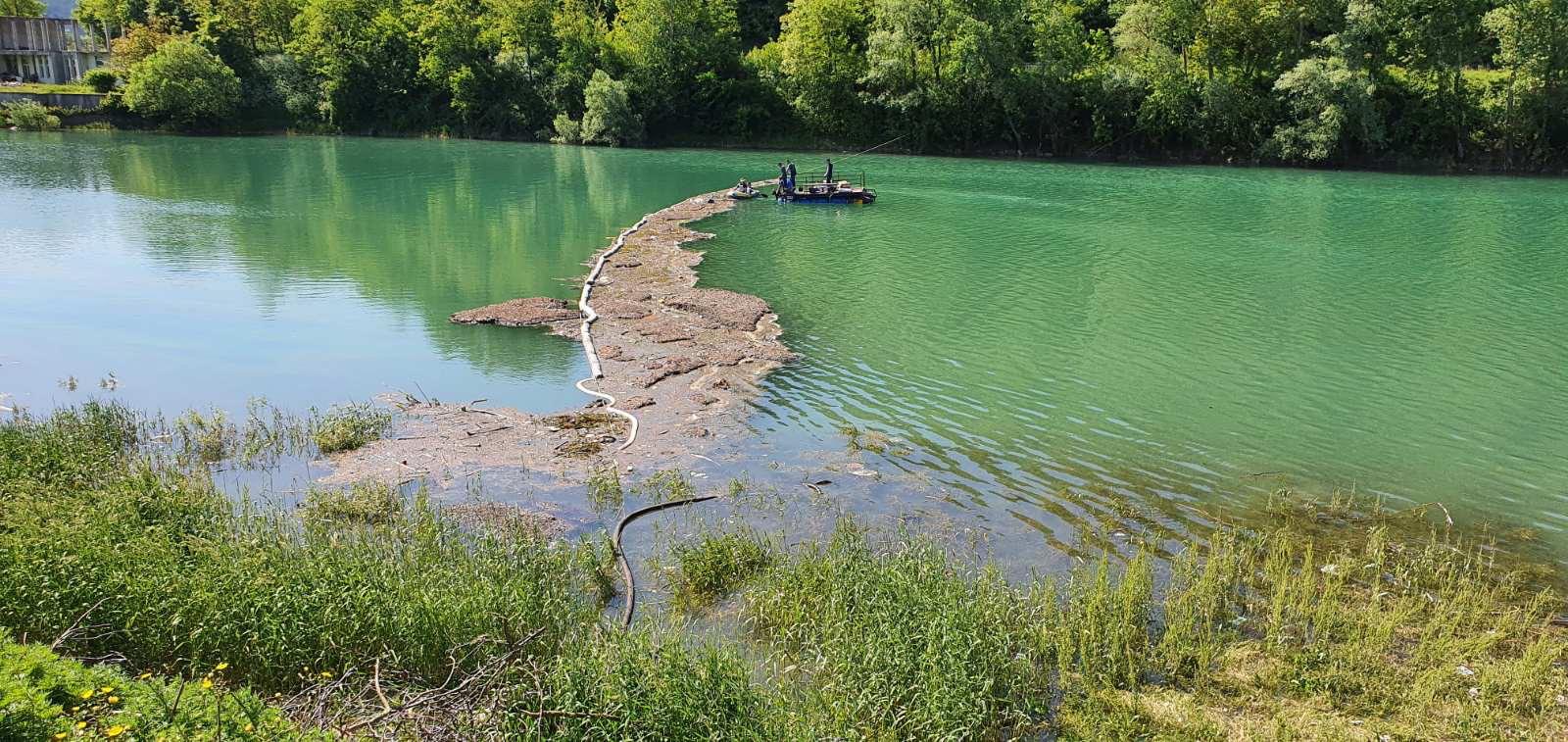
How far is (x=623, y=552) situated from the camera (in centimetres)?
1142

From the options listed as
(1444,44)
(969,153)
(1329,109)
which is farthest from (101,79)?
(1444,44)

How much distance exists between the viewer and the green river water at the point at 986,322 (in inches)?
582

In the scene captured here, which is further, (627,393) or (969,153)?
(969,153)

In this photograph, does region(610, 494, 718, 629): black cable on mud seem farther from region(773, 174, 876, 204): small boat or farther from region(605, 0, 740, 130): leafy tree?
region(605, 0, 740, 130): leafy tree

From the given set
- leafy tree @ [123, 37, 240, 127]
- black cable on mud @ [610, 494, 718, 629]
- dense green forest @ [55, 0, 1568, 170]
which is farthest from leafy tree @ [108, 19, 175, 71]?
black cable on mud @ [610, 494, 718, 629]

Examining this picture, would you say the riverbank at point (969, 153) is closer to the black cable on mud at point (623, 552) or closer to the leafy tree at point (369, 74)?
the leafy tree at point (369, 74)

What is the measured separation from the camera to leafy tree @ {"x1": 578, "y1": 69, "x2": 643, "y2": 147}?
71.9m

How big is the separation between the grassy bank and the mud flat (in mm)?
→ 3531

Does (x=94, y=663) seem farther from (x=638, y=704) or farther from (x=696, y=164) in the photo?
(x=696, y=164)

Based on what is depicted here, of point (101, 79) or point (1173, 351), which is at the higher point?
point (101, 79)

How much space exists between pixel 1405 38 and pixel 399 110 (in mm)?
72287

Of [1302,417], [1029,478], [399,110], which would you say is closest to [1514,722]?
[1029,478]

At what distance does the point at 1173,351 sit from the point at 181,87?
82169 mm

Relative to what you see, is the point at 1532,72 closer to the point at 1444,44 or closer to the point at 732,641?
the point at 1444,44
